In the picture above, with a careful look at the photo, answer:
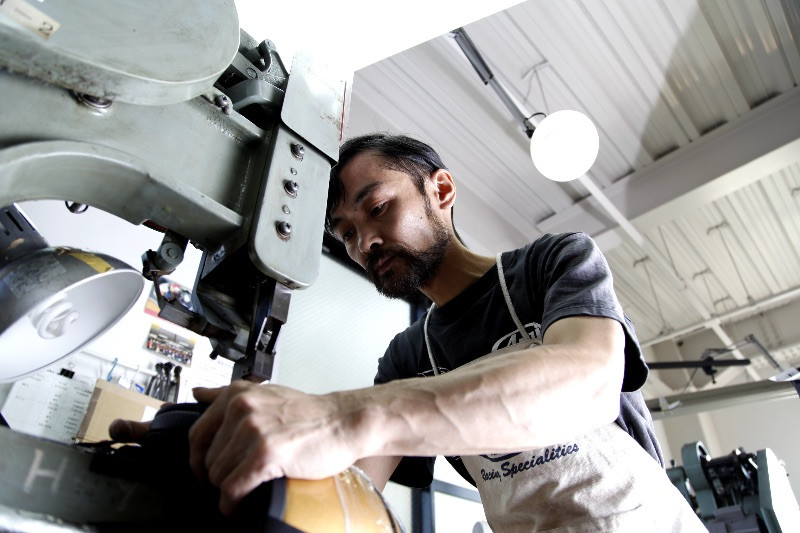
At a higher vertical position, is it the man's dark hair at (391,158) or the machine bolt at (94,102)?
the man's dark hair at (391,158)

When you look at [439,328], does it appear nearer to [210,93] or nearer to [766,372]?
[210,93]

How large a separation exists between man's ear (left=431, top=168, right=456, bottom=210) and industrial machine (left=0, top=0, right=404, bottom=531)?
0.63m

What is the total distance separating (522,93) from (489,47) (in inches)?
15.2

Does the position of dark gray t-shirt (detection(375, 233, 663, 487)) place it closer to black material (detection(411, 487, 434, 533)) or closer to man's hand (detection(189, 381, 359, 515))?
man's hand (detection(189, 381, 359, 515))

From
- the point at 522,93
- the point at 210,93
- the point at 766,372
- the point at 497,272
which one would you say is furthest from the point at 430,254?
the point at 766,372

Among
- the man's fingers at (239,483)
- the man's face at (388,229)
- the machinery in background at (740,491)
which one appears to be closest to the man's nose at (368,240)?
the man's face at (388,229)

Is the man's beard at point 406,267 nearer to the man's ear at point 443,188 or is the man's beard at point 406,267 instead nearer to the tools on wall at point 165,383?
the man's ear at point 443,188

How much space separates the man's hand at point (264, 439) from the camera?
15.6 inches

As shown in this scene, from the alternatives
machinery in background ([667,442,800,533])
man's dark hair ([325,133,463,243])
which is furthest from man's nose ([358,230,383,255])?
machinery in background ([667,442,800,533])

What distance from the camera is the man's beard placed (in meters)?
1.20

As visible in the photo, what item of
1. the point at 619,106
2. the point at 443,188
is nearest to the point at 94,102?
the point at 443,188

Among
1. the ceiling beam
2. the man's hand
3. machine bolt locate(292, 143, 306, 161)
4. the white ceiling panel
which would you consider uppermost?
the white ceiling panel

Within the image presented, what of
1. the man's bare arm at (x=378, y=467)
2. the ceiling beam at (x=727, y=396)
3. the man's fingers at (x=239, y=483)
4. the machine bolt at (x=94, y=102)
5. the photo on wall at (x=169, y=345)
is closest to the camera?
the man's fingers at (x=239, y=483)

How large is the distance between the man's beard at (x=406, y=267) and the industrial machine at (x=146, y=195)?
1.35ft
